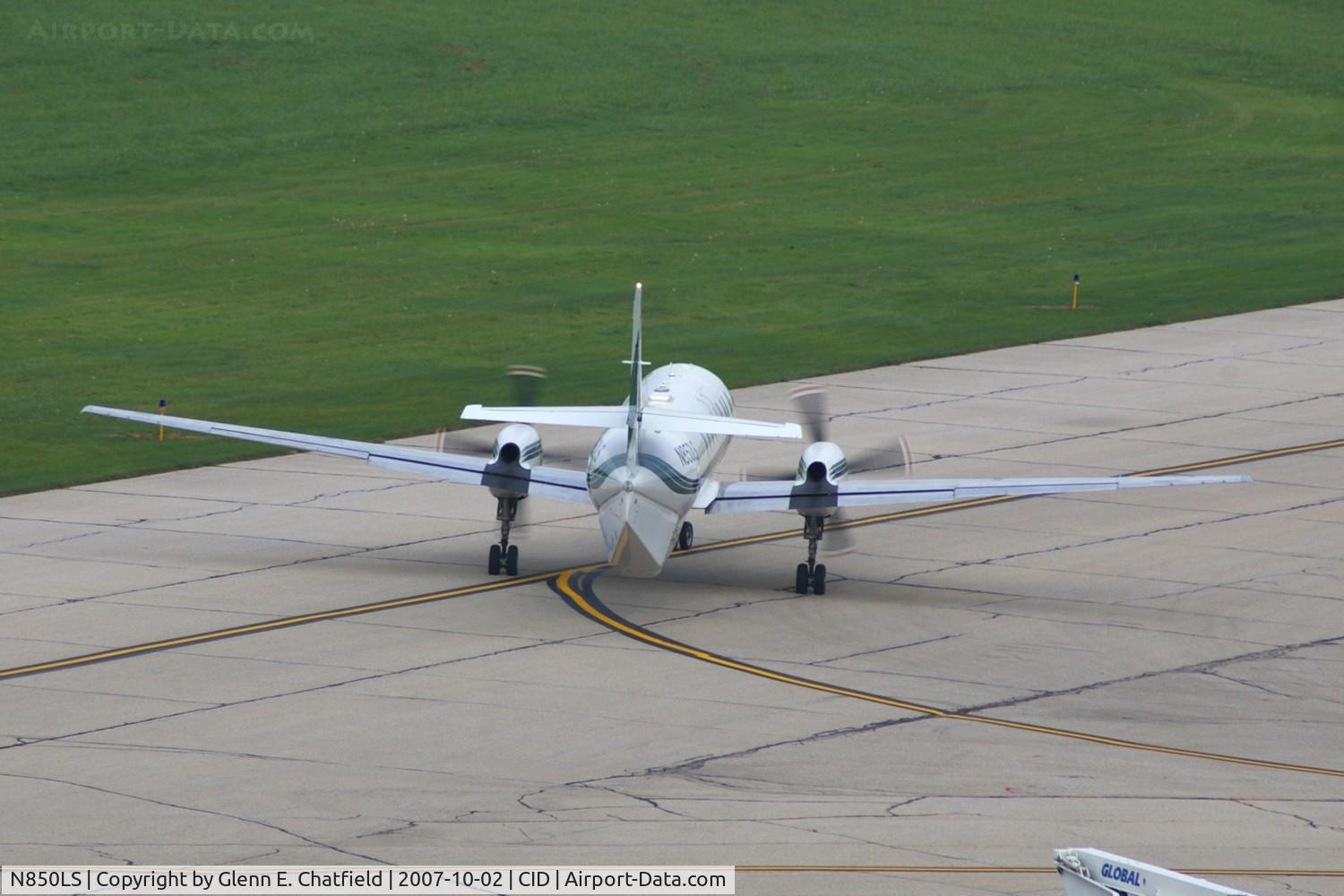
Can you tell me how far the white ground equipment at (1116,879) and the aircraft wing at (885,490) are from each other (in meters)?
17.9

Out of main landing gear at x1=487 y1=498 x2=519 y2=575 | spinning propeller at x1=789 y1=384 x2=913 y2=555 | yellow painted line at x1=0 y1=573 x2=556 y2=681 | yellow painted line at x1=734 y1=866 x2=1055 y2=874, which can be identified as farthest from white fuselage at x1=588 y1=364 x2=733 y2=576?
yellow painted line at x1=734 y1=866 x2=1055 y2=874

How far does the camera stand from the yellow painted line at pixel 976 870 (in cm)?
2320

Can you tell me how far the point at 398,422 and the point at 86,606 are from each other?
1501cm

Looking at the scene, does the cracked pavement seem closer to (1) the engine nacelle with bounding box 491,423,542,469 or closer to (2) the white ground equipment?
(1) the engine nacelle with bounding box 491,423,542,469

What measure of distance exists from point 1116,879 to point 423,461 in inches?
864

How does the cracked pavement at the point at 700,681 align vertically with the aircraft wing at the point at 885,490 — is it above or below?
below

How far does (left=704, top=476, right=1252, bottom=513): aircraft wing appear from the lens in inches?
1367

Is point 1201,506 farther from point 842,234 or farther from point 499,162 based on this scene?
point 499,162

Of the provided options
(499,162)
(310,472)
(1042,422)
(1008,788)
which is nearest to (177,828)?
(1008,788)

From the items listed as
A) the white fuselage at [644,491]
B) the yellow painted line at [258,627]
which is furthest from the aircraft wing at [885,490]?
the yellow painted line at [258,627]

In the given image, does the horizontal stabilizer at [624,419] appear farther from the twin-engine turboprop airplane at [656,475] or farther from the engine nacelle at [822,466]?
the engine nacelle at [822,466]

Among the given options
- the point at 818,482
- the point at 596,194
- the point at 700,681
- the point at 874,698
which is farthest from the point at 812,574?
the point at 596,194

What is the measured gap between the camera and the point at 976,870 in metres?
23.3

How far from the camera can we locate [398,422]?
48969 millimetres
